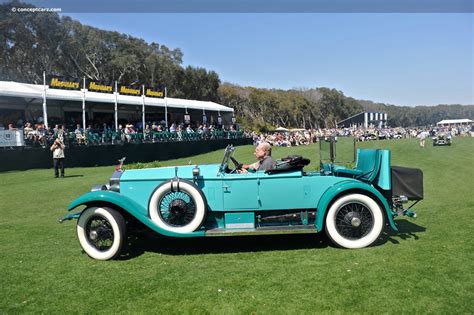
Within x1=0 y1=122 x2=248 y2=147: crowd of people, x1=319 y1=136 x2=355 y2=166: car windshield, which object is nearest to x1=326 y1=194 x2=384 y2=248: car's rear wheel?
x1=319 y1=136 x2=355 y2=166: car windshield

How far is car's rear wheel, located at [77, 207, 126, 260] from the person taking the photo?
17.9ft

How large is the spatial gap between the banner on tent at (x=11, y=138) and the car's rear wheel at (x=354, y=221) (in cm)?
1807

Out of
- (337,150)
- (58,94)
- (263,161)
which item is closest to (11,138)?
(58,94)

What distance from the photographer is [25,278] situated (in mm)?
4848

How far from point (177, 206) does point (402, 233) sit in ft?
11.5

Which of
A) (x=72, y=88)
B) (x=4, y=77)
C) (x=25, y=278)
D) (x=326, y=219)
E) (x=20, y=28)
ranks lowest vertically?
(x=25, y=278)

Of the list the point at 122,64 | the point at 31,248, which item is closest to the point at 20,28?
the point at 122,64

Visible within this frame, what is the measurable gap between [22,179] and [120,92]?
1846cm

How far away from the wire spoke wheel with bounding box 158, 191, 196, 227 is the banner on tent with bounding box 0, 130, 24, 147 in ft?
54.4

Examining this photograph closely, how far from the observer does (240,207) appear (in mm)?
5594

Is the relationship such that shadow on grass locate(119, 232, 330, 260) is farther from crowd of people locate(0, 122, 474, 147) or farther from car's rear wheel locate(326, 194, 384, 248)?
crowd of people locate(0, 122, 474, 147)

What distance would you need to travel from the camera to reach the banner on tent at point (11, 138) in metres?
19.0

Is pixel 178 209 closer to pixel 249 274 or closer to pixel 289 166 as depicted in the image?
pixel 249 274

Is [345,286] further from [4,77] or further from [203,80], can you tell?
[203,80]
